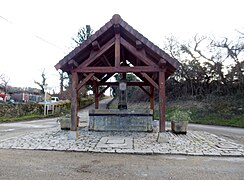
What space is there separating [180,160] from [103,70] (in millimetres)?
3969

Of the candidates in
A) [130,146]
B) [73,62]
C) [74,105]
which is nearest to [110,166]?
[130,146]

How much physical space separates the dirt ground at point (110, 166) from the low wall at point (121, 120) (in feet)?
12.7

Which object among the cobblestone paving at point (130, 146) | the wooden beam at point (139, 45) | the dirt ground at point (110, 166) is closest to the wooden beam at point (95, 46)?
the wooden beam at point (139, 45)

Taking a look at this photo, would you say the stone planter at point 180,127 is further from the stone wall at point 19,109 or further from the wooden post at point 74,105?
the stone wall at point 19,109

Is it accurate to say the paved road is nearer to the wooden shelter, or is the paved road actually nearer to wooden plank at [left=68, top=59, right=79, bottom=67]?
the wooden shelter

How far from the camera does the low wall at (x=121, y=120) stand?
9.53 m

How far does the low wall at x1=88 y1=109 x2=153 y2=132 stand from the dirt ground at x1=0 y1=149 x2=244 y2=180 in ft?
12.7

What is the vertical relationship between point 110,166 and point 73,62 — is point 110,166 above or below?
below

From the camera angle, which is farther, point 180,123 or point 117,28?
point 180,123

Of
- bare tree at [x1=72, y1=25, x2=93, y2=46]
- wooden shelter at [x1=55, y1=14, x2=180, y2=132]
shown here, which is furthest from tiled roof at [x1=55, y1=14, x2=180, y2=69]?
bare tree at [x1=72, y1=25, x2=93, y2=46]

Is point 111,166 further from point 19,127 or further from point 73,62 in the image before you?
point 19,127

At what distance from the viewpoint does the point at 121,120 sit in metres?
9.62

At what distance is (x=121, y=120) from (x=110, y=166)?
4975 mm

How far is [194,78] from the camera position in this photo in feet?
69.1
